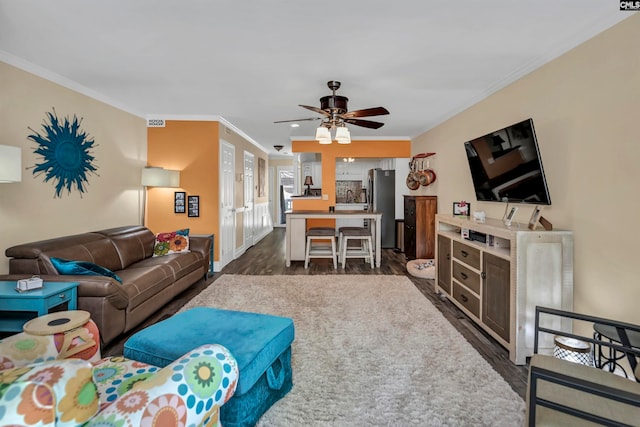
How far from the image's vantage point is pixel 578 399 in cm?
130

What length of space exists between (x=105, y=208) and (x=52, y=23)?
93.7 inches

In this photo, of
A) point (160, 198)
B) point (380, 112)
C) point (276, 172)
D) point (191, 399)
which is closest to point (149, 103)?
point (160, 198)

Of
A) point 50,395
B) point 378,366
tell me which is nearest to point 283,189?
point 378,366

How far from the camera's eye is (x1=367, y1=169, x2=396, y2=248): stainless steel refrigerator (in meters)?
7.21

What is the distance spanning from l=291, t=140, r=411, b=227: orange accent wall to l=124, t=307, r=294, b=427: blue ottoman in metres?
4.87

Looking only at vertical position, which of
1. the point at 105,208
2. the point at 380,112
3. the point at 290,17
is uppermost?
the point at 290,17

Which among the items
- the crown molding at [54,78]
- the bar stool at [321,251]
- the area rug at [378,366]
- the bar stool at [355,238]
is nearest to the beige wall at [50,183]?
the crown molding at [54,78]

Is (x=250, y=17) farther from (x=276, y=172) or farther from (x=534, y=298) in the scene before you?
(x=276, y=172)

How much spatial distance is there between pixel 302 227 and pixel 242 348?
13.2 feet

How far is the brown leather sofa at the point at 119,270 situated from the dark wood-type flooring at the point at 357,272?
128mm

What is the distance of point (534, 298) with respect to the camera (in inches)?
95.2

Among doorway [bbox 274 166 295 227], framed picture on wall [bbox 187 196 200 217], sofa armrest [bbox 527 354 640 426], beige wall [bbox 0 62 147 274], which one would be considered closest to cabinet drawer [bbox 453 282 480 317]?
sofa armrest [bbox 527 354 640 426]

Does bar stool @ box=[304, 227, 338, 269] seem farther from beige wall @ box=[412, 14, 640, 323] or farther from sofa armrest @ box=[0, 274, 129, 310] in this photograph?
sofa armrest @ box=[0, 274, 129, 310]

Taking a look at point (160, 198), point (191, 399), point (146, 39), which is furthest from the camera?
point (160, 198)
